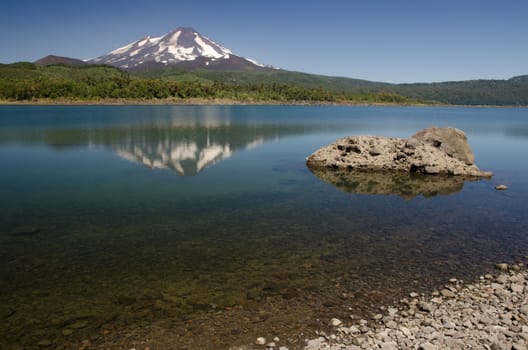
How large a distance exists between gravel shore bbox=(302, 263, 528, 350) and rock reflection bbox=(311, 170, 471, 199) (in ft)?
40.6

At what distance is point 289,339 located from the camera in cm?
825

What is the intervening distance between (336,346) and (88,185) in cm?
1961

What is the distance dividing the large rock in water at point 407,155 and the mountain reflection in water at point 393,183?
1.01 meters

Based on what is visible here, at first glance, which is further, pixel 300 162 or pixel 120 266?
pixel 300 162

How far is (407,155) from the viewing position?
3030 centimetres

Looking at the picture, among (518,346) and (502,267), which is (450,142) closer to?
(502,267)

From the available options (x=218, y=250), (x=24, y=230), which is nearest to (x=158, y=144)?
(x=24, y=230)

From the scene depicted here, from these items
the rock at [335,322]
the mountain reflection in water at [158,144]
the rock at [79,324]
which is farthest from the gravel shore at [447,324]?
the mountain reflection in water at [158,144]

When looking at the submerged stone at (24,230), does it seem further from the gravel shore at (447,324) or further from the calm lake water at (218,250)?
the gravel shore at (447,324)

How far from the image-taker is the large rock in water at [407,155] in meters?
29.4

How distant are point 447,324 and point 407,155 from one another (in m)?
23.4

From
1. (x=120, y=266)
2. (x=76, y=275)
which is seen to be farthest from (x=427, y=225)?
(x=76, y=275)

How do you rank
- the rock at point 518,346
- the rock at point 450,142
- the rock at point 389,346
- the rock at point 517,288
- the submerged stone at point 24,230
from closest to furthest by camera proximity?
the rock at point 518,346
the rock at point 389,346
the rock at point 517,288
the submerged stone at point 24,230
the rock at point 450,142

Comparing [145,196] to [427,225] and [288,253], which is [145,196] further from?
[427,225]
